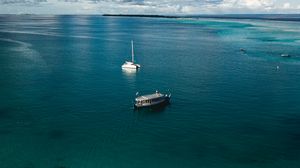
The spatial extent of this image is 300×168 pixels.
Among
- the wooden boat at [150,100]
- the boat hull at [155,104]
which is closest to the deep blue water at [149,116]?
the boat hull at [155,104]

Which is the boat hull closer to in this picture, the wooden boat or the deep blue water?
the wooden boat

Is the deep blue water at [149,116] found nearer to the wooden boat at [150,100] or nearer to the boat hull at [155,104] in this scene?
the boat hull at [155,104]

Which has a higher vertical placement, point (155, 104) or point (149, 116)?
point (155, 104)

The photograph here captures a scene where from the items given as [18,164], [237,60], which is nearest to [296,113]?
[18,164]

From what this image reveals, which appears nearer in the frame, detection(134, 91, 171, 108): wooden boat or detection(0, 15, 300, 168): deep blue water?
detection(0, 15, 300, 168): deep blue water

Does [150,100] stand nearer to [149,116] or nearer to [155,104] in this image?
[155,104]

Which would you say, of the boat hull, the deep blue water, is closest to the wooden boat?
the boat hull

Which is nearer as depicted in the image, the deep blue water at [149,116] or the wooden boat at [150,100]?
the deep blue water at [149,116]

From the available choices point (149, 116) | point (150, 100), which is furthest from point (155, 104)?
point (149, 116)

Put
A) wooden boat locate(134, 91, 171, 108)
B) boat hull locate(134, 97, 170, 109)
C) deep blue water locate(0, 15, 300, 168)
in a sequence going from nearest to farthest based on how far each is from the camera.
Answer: deep blue water locate(0, 15, 300, 168)
boat hull locate(134, 97, 170, 109)
wooden boat locate(134, 91, 171, 108)

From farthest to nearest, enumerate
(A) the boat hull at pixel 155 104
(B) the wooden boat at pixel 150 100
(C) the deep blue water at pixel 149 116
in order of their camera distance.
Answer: (B) the wooden boat at pixel 150 100, (A) the boat hull at pixel 155 104, (C) the deep blue water at pixel 149 116

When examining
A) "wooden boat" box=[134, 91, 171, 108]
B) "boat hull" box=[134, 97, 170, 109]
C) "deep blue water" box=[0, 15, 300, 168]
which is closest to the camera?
"deep blue water" box=[0, 15, 300, 168]

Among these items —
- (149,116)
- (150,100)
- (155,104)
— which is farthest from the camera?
(155,104)
